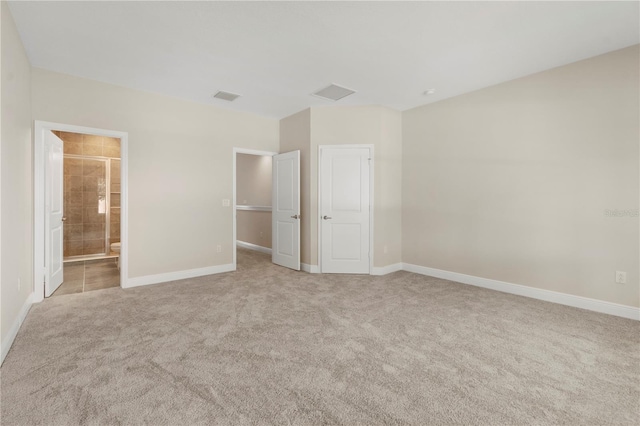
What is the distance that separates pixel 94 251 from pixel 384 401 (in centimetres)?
695

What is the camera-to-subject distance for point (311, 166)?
4.95 meters

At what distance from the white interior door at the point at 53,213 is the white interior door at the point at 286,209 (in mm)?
3152

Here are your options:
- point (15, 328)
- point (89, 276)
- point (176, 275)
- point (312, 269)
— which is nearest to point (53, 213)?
point (89, 276)

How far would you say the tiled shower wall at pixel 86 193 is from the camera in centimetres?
599

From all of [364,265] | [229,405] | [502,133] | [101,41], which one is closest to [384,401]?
[229,405]

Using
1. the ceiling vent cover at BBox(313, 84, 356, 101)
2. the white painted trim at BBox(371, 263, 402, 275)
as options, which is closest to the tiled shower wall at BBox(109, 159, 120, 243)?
the ceiling vent cover at BBox(313, 84, 356, 101)

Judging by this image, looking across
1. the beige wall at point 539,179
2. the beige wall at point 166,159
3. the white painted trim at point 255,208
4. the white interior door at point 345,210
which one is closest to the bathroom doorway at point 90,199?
the beige wall at point 166,159

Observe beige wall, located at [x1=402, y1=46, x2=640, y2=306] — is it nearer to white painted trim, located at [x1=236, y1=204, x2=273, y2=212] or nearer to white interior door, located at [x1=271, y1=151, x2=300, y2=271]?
white interior door, located at [x1=271, y1=151, x2=300, y2=271]

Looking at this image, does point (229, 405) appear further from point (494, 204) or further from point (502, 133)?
point (502, 133)

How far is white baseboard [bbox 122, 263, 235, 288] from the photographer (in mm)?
4125

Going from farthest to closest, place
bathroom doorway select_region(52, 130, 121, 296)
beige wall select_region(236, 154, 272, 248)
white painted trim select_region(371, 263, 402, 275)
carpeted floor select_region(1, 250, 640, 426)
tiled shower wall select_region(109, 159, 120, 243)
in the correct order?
beige wall select_region(236, 154, 272, 248) < tiled shower wall select_region(109, 159, 120, 243) < bathroom doorway select_region(52, 130, 121, 296) < white painted trim select_region(371, 263, 402, 275) < carpeted floor select_region(1, 250, 640, 426)

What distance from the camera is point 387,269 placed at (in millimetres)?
4941

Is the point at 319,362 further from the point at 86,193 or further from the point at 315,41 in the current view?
the point at 86,193

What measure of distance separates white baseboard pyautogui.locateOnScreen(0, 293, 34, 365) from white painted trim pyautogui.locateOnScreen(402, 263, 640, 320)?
16.0ft
